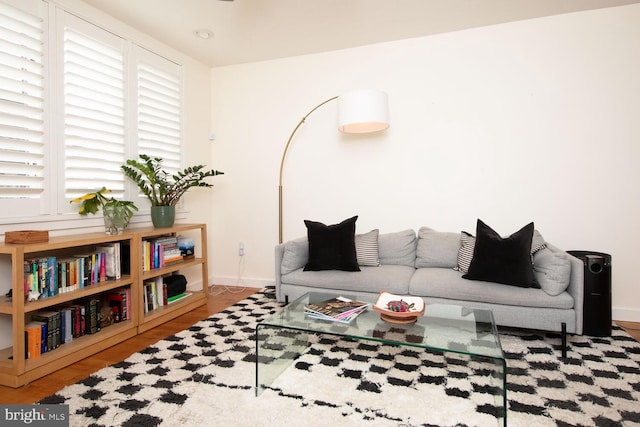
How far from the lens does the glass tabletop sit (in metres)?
1.62

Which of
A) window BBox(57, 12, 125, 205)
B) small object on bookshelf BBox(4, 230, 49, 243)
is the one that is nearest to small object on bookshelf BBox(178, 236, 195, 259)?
window BBox(57, 12, 125, 205)

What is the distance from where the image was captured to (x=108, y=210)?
2.71m

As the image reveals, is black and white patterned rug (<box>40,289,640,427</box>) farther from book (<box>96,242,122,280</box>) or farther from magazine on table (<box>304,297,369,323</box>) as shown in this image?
book (<box>96,242,122,280</box>)

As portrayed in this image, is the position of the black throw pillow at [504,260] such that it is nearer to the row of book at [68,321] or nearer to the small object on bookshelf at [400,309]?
the small object on bookshelf at [400,309]

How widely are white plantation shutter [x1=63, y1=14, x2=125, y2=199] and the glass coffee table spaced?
2.00 meters

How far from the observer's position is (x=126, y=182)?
10.5 ft

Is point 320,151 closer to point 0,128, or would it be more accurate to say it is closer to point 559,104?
point 559,104

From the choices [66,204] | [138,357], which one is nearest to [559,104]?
[138,357]

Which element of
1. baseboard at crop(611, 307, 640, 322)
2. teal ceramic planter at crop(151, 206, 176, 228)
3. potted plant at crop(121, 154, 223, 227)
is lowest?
baseboard at crop(611, 307, 640, 322)

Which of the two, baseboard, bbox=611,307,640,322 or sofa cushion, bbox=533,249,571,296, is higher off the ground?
sofa cushion, bbox=533,249,571,296

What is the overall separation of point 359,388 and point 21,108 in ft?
9.27

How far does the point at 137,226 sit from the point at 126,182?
420 mm

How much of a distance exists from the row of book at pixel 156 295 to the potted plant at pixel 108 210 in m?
0.57

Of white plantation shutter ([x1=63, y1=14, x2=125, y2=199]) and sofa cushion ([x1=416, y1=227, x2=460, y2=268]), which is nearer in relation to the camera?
white plantation shutter ([x1=63, y1=14, x2=125, y2=199])
